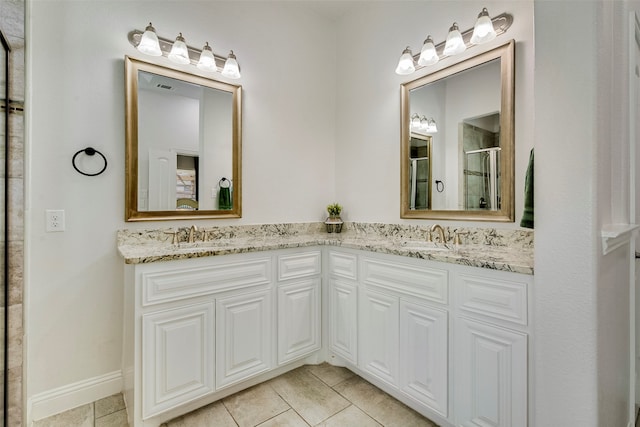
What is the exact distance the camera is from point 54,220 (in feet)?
5.65

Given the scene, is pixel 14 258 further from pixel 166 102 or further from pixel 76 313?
pixel 166 102

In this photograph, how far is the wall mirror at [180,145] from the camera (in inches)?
75.6

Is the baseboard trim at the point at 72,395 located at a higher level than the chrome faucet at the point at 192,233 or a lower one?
lower

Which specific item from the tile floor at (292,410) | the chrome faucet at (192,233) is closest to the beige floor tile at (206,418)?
the tile floor at (292,410)

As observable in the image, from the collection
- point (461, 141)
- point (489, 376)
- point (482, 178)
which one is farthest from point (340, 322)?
point (461, 141)

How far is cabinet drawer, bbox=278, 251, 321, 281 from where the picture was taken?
2.00 metres

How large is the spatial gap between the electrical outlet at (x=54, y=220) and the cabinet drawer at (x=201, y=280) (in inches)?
27.1

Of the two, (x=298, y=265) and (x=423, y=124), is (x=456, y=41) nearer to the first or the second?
(x=423, y=124)

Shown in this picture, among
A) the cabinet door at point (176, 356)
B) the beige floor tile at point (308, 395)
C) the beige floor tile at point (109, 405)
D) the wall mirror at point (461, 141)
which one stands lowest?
the beige floor tile at point (109, 405)

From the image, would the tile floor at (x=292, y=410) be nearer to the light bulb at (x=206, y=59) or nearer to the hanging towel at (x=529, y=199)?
the hanging towel at (x=529, y=199)

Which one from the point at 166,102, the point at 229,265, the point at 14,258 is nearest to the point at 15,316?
the point at 14,258

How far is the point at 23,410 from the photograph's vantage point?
61.9 inches

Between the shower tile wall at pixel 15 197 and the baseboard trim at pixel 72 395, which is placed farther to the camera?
the baseboard trim at pixel 72 395

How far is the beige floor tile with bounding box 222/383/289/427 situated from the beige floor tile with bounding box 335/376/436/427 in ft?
1.28
